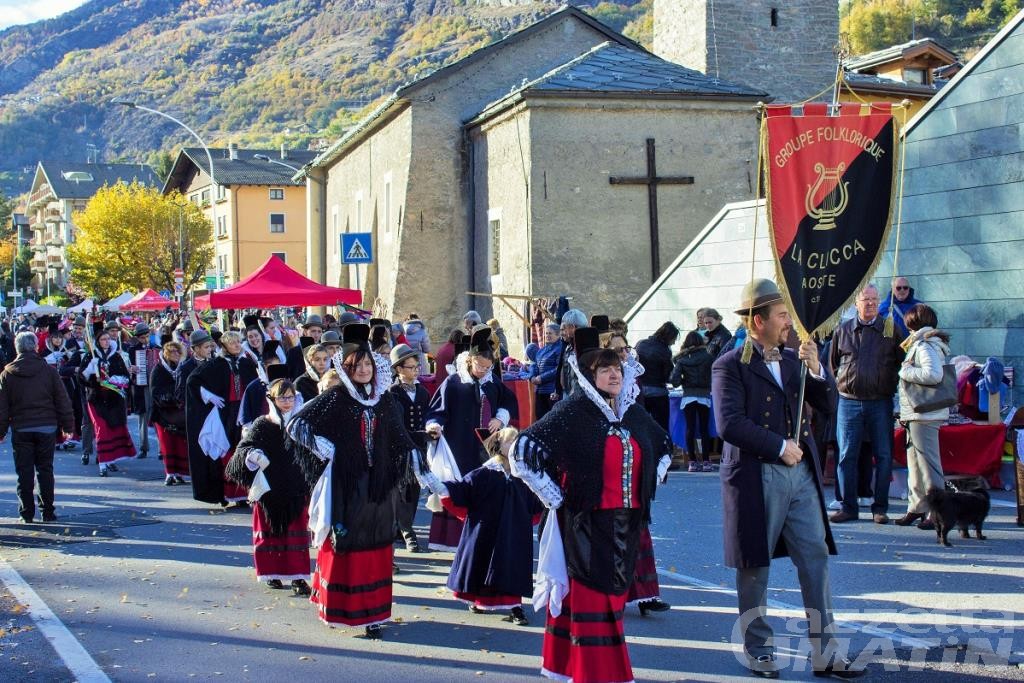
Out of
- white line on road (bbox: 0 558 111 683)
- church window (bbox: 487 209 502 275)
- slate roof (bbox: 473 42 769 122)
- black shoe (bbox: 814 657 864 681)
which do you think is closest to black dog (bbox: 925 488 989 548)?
black shoe (bbox: 814 657 864 681)

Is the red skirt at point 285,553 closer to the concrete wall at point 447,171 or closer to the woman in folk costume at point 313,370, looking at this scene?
the woman in folk costume at point 313,370

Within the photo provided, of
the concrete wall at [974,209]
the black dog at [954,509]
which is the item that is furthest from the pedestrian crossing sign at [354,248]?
the black dog at [954,509]

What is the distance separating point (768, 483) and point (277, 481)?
3755mm

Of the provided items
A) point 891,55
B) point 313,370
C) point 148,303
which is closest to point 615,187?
point 313,370

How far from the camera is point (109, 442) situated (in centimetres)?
1553

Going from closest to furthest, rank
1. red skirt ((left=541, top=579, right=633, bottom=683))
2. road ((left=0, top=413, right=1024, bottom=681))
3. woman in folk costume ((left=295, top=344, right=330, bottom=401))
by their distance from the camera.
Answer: red skirt ((left=541, top=579, right=633, bottom=683))
road ((left=0, top=413, right=1024, bottom=681))
woman in folk costume ((left=295, top=344, right=330, bottom=401))

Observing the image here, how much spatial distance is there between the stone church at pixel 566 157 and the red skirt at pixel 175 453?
10.2 m

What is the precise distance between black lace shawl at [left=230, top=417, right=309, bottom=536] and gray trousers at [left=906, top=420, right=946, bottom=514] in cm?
503

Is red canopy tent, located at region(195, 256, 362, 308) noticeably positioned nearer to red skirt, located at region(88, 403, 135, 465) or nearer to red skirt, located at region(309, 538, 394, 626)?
red skirt, located at region(88, 403, 135, 465)

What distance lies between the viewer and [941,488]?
955 cm

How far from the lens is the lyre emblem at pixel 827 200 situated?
655 cm

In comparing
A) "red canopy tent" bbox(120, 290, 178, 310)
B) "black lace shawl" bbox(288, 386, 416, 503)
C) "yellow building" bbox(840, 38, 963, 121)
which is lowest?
"black lace shawl" bbox(288, 386, 416, 503)

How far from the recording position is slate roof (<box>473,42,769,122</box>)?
23266 millimetres

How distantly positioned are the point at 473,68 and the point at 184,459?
1700cm
